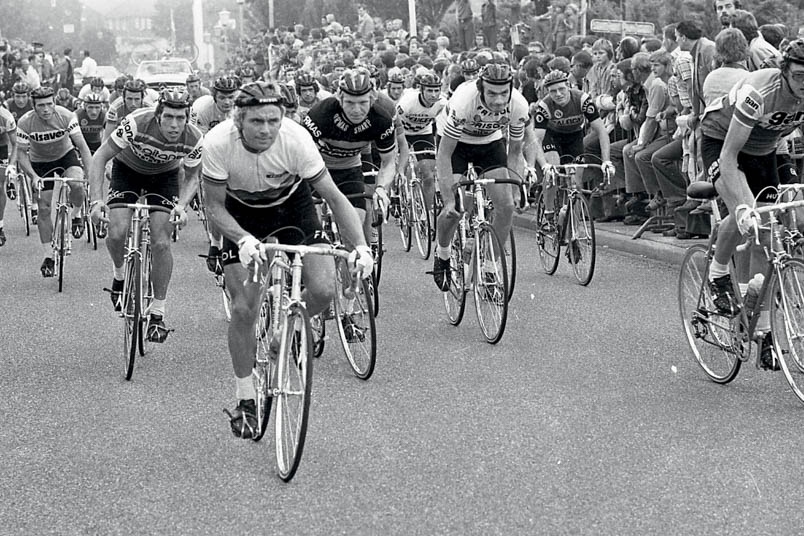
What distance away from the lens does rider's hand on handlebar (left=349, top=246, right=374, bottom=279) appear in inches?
228

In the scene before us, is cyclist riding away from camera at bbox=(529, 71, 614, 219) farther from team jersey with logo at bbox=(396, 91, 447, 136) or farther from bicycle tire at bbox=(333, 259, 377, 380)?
bicycle tire at bbox=(333, 259, 377, 380)

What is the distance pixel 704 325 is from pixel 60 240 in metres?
6.79

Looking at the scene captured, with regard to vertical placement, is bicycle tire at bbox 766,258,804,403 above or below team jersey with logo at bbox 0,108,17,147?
below

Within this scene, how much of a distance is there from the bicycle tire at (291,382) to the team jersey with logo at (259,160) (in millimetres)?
992

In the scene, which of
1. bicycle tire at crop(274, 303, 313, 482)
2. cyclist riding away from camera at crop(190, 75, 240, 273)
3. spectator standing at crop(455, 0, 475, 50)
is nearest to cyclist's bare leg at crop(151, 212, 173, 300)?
bicycle tire at crop(274, 303, 313, 482)

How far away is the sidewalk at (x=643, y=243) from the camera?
12.5 meters

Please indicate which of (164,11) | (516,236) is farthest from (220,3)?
(516,236)

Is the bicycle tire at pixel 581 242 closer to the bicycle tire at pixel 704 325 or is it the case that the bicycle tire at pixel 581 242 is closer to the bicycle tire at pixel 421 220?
the bicycle tire at pixel 421 220

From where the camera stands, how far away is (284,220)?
6945 millimetres

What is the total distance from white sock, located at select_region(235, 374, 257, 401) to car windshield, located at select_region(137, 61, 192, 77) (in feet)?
124

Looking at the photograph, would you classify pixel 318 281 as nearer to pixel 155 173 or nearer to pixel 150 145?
pixel 150 145

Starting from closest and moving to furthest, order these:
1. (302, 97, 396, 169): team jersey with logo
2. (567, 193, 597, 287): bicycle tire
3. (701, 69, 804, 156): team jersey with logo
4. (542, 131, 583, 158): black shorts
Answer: (701, 69, 804, 156): team jersey with logo, (302, 97, 396, 169): team jersey with logo, (567, 193, 597, 287): bicycle tire, (542, 131, 583, 158): black shorts

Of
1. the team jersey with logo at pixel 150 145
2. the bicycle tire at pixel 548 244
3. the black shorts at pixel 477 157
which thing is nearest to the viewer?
the team jersey with logo at pixel 150 145

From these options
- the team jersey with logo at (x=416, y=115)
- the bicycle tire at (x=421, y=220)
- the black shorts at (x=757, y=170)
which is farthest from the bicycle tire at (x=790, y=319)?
the team jersey with logo at (x=416, y=115)
